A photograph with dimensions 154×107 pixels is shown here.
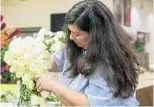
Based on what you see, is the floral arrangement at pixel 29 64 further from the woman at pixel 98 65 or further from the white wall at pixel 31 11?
the white wall at pixel 31 11

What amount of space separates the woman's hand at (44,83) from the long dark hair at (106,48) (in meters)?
0.12

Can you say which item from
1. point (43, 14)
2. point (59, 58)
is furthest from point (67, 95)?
point (43, 14)

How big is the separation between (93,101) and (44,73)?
0.24 m

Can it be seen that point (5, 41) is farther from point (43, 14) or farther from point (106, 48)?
point (43, 14)

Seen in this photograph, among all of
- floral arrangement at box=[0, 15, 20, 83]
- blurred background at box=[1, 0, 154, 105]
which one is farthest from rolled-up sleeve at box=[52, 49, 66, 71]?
blurred background at box=[1, 0, 154, 105]

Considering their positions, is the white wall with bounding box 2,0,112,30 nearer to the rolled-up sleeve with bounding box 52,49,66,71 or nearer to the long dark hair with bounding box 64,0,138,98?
the rolled-up sleeve with bounding box 52,49,66,71

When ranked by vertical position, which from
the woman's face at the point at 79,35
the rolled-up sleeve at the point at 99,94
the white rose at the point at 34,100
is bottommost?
the white rose at the point at 34,100

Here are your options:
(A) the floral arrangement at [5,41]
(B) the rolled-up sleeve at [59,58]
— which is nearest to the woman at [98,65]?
(B) the rolled-up sleeve at [59,58]

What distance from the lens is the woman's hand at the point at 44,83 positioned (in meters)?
0.97

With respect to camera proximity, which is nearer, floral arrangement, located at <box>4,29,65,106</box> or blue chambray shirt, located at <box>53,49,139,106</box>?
blue chambray shirt, located at <box>53,49,139,106</box>

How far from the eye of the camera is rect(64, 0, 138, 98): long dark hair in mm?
935

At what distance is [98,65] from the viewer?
94cm

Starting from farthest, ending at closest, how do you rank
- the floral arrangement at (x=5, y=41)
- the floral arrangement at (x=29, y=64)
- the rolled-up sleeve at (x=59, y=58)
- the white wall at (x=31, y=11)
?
the white wall at (x=31, y=11)
the floral arrangement at (x=5, y=41)
the rolled-up sleeve at (x=59, y=58)
the floral arrangement at (x=29, y=64)

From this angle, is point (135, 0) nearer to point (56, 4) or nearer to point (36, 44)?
point (56, 4)
